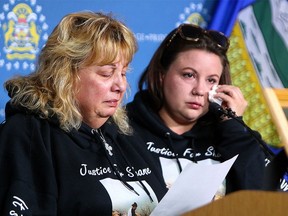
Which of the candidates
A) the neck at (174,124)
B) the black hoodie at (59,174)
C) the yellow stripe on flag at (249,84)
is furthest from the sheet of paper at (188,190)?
the yellow stripe on flag at (249,84)

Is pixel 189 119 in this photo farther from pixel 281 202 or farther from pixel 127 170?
pixel 281 202

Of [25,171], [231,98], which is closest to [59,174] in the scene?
[25,171]

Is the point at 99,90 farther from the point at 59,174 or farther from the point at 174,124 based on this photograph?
the point at 174,124

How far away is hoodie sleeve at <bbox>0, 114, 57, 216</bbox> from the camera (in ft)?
5.71

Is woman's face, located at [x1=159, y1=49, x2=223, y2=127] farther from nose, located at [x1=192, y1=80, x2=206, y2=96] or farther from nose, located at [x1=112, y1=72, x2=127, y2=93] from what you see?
nose, located at [x1=112, y1=72, x2=127, y2=93]

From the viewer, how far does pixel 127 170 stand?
2.05 meters

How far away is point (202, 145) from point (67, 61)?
2.15 feet

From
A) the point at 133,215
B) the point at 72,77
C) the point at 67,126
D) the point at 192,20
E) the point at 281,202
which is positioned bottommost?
the point at 133,215

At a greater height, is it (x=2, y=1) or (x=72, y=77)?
(x=2, y=1)

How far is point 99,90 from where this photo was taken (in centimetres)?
198

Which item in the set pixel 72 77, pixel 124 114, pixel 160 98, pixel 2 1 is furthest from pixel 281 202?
pixel 2 1

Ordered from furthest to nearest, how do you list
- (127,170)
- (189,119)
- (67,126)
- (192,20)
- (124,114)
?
(192,20), (189,119), (124,114), (127,170), (67,126)

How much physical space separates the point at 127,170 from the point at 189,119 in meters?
0.43

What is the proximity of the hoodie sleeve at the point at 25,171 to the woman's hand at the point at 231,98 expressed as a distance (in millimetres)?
770
